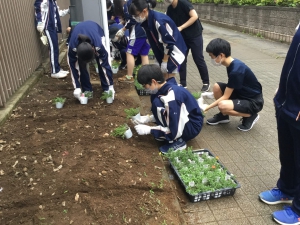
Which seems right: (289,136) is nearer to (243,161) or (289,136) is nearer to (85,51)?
(243,161)

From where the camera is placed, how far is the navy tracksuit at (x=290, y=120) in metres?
2.14

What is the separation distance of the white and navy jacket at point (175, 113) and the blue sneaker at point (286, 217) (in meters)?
1.28

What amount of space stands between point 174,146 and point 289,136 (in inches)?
52.9

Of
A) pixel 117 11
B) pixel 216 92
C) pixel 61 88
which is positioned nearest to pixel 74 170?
pixel 216 92

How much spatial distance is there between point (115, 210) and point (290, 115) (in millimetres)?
1594

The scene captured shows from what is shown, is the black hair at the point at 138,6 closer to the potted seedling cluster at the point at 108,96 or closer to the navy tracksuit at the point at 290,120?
the potted seedling cluster at the point at 108,96

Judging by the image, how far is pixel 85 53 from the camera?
390 cm

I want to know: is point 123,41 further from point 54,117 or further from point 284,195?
point 284,195

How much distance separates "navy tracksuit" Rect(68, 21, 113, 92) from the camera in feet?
14.3

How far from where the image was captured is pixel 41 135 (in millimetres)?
3721

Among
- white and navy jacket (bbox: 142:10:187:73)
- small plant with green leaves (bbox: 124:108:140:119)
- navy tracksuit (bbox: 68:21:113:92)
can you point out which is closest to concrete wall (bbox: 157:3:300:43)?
white and navy jacket (bbox: 142:10:187:73)

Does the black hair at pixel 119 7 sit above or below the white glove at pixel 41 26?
above

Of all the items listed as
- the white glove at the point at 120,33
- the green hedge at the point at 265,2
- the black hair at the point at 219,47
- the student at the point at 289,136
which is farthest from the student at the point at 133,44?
the green hedge at the point at 265,2

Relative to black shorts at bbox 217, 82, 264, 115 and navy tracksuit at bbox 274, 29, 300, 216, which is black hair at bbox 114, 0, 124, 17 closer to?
black shorts at bbox 217, 82, 264, 115
